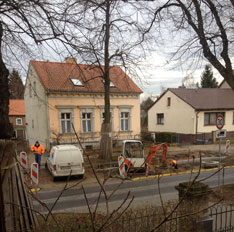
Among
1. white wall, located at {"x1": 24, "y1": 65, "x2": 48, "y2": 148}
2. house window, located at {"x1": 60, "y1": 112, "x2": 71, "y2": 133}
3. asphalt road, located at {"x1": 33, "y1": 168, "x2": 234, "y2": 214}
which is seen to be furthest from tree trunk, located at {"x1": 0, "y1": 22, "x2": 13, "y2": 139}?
house window, located at {"x1": 60, "y1": 112, "x2": 71, "y2": 133}

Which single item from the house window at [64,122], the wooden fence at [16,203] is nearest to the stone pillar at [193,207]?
the wooden fence at [16,203]

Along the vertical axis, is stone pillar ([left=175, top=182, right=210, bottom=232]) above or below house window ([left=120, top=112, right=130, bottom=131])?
below

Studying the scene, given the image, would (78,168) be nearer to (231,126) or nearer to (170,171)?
(170,171)

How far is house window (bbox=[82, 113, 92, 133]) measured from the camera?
67.1 feet

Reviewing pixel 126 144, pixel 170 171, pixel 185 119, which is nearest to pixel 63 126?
pixel 126 144

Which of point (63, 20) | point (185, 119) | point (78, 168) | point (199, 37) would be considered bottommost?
point (78, 168)

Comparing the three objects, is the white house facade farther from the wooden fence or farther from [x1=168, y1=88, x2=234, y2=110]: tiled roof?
the wooden fence

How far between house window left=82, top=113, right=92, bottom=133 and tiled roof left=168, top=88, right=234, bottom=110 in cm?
1241

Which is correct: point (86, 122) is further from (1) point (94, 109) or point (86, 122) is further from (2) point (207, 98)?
(2) point (207, 98)

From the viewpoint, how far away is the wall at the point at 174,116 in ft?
80.6

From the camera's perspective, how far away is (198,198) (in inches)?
195

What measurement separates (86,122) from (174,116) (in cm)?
1259

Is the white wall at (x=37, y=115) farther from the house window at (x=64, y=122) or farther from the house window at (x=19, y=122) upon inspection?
the house window at (x=19, y=122)

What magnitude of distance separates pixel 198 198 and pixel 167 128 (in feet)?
78.7
